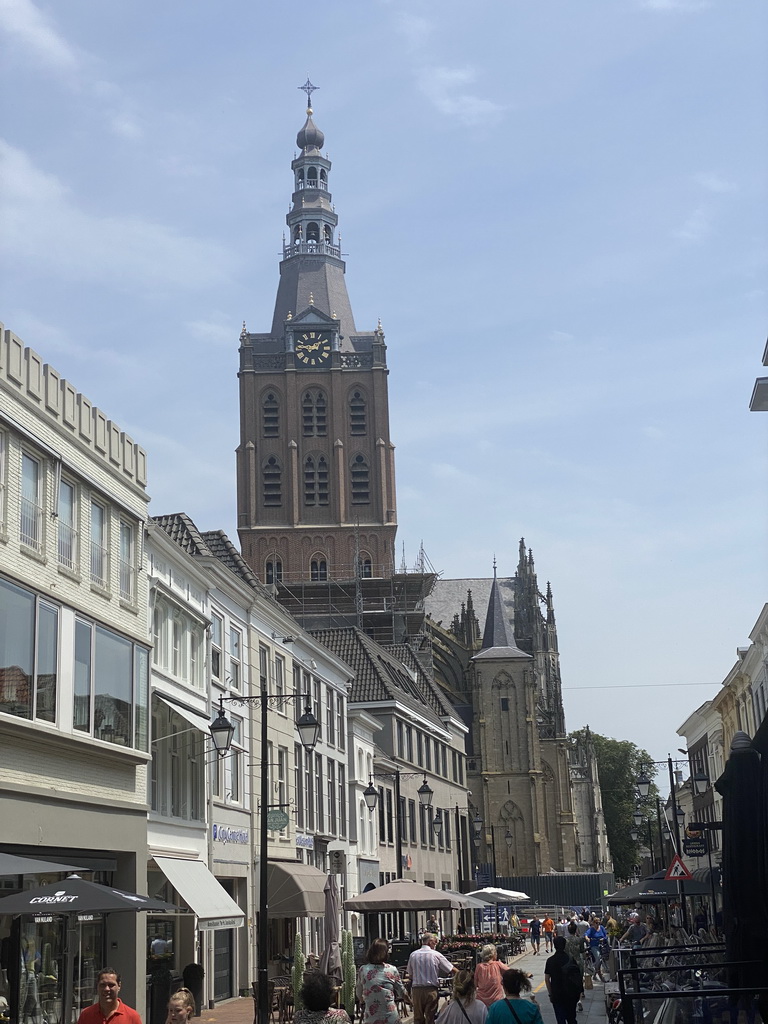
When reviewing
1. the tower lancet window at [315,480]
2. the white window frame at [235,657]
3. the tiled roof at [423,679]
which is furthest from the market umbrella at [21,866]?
the tower lancet window at [315,480]

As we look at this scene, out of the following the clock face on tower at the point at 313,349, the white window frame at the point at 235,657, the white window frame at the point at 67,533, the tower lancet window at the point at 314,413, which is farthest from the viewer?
the clock face on tower at the point at 313,349

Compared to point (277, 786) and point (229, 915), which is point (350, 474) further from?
point (229, 915)

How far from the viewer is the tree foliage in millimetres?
125875

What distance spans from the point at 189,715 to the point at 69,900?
1221 cm

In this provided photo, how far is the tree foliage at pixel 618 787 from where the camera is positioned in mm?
125875

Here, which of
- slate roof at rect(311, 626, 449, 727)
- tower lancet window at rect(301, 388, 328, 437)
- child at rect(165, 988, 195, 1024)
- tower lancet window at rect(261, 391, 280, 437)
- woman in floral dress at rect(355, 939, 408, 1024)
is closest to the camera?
child at rect(165, 988, 195, 1024)

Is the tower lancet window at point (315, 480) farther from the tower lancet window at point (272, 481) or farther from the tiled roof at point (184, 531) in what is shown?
the tiled roof at point (184, 531)

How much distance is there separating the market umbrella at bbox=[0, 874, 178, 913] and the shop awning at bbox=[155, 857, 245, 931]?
30.4ft

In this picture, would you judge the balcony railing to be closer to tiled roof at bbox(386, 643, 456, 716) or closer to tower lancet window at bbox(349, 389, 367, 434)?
tower lancet window at bbox(349, 389, 367, 434)

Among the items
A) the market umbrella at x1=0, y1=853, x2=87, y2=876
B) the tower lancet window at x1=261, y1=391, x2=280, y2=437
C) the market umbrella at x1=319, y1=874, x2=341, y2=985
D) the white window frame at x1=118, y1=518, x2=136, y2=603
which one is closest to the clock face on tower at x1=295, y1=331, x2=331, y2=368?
the tower lancet window at x1=261, y1=391, x2=280, y2=437

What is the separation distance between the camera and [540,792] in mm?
98688

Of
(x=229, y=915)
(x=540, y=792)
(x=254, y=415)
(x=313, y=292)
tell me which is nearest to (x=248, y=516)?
(x=254, y=415)

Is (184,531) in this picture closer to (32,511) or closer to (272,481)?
(32,511)

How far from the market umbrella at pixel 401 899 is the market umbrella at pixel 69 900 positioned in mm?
10831
